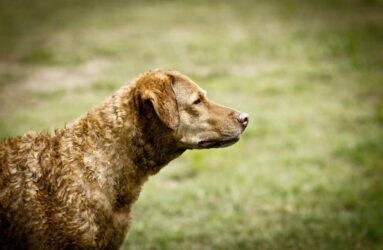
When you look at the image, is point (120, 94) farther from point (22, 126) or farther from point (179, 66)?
point (179, 66)

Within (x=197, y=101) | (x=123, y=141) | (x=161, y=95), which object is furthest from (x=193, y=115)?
(x=123, y=141)

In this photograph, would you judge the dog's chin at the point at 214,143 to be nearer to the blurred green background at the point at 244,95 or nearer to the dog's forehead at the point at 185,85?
the dog's forehead at the point at 185,85

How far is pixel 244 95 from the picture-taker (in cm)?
1077

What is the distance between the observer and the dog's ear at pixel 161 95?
425 centimetres

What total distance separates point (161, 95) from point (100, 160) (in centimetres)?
70

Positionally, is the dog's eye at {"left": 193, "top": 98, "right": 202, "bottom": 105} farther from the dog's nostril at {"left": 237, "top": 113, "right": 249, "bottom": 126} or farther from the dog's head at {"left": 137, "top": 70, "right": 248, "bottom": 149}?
the dog's nostril at {"left": 237, "top": 113, "right": 249, "bottom": 126}

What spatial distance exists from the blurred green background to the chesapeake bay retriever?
6.98ft

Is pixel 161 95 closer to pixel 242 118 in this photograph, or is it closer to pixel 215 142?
pixel 215 142

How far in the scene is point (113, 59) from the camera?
13.2 metres

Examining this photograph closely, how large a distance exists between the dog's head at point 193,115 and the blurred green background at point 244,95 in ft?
6.81

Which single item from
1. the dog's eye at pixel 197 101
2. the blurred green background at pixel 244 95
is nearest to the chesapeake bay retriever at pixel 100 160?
the dog's eye at pixel 197 101

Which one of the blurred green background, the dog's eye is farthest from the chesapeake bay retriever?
the blurred green background

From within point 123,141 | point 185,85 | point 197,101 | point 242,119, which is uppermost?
point 185,85

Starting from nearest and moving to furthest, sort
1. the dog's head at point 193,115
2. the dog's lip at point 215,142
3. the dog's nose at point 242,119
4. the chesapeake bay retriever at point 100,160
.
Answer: the chesapeake bay retriever at point 100,160
the dog's head at point 193,115
the dog's lip at point 215,142
the dog's nose at point 242,119
